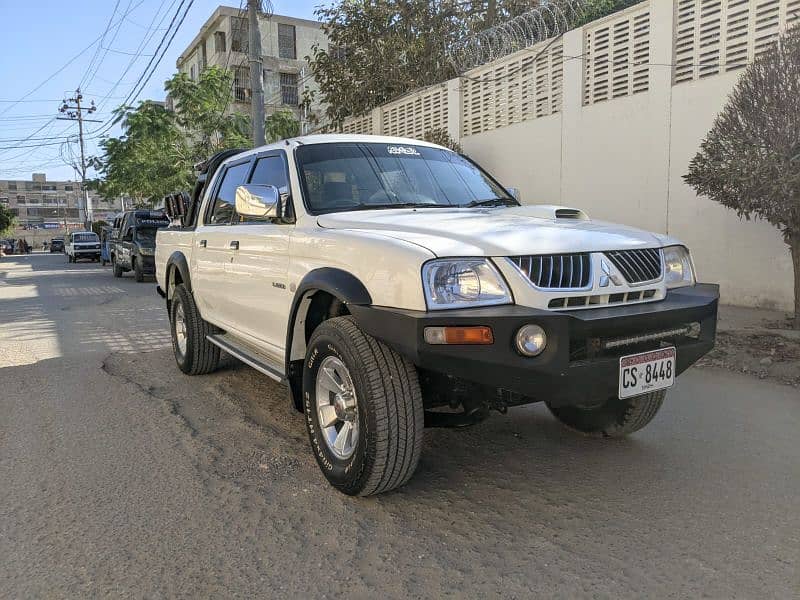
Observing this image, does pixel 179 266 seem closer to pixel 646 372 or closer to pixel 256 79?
pixel 646 372

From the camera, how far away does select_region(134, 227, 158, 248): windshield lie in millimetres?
17672

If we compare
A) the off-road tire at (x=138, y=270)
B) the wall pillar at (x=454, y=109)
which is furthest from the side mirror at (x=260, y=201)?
the off-road tire at (x=138, y=270)

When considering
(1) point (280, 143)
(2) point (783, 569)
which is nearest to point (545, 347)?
(2) point (783, 569)

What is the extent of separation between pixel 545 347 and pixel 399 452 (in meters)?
0.85

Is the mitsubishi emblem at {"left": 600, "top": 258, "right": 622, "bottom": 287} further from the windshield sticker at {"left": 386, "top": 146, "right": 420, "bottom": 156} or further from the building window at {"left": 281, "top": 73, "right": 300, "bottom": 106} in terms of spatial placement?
the building window at {"left": 281, "top": 73, "right": 300, "bottom": 106}

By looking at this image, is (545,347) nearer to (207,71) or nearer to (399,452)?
(399,452)

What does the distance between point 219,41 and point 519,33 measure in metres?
27.8

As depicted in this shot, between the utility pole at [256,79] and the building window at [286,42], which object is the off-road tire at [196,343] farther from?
the building window at [286,42]

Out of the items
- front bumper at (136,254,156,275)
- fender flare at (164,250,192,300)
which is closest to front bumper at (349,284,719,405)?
fender flare at (164,250,192,300)

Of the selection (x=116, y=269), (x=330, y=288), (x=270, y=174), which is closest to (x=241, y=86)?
(x=116, y=269)

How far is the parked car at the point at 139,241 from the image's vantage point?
57.7 feet

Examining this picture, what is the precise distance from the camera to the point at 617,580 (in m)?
2.46

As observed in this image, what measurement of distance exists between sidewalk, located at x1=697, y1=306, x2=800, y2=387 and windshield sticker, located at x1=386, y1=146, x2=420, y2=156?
360cm

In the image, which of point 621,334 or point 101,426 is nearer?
point 621,334
